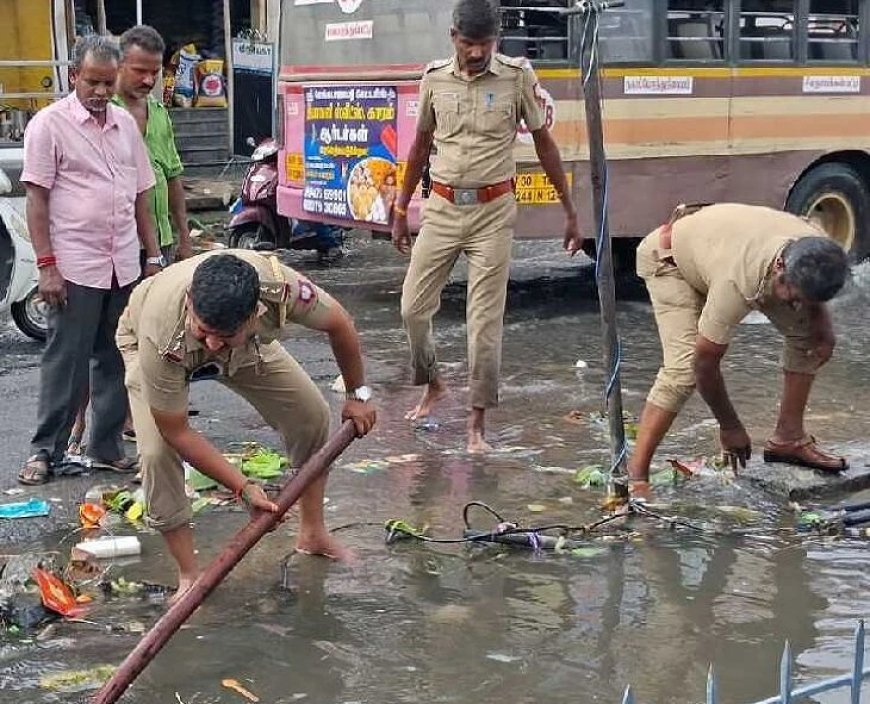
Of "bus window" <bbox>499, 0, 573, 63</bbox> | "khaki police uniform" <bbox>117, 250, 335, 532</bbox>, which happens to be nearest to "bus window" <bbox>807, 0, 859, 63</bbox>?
"bus window" <bbox>499, 0, 573, 63</bbox>

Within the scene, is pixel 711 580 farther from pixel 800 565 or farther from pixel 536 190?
→ pixel 536 190

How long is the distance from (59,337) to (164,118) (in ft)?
4.00

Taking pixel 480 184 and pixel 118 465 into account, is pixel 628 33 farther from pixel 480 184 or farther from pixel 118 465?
pixel 118 465

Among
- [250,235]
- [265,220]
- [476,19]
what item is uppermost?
[476,19]

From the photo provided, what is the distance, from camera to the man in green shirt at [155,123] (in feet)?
18.4

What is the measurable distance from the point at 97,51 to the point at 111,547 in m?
1.96

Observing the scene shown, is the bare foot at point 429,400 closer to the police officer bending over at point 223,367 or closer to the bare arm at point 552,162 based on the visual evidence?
the bare arm at point 552,162

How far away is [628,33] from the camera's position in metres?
9.29

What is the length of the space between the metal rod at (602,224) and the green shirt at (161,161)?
2041mm

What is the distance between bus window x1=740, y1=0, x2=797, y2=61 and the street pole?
4.87m

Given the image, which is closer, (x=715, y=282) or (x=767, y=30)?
(x=715, y=282)

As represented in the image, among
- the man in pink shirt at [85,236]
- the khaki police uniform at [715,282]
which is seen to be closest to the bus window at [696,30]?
the khaki police uniform at [715,282]

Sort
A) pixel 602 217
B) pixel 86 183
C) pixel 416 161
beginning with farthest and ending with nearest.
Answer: pixel 416 161, pixel 86 183, pixel 602 217

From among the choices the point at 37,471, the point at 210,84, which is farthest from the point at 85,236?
the point at 210,84
